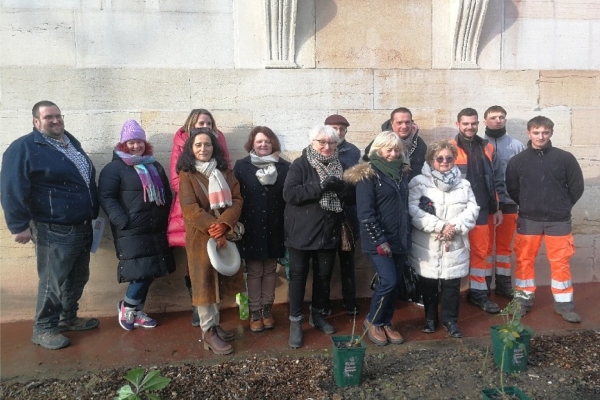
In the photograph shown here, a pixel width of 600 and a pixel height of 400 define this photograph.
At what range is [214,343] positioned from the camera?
148 inches

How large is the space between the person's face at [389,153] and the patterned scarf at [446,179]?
45 cm

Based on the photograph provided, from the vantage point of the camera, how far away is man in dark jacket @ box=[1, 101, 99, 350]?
3748mm

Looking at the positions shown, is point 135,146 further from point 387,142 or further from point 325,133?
point 387,142

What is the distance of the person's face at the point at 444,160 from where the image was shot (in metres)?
3.89

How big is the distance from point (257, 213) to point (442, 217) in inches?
61.5

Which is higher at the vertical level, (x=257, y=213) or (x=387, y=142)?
(x=387, y=142)

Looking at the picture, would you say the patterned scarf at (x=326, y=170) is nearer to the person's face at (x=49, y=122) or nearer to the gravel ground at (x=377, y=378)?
the gravel ground at (x=377, y=378)

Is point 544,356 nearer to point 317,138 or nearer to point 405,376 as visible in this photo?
point 405,376

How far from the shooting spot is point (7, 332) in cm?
436

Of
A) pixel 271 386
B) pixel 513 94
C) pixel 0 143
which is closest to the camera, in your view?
pixel 271 386

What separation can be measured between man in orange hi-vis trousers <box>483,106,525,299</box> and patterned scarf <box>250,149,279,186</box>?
231cm

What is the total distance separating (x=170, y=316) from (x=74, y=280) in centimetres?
98

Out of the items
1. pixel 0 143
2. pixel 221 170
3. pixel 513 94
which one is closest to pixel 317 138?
pixel 221 170

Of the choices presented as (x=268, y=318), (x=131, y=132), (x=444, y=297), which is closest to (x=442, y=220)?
(x=444, y=297)
